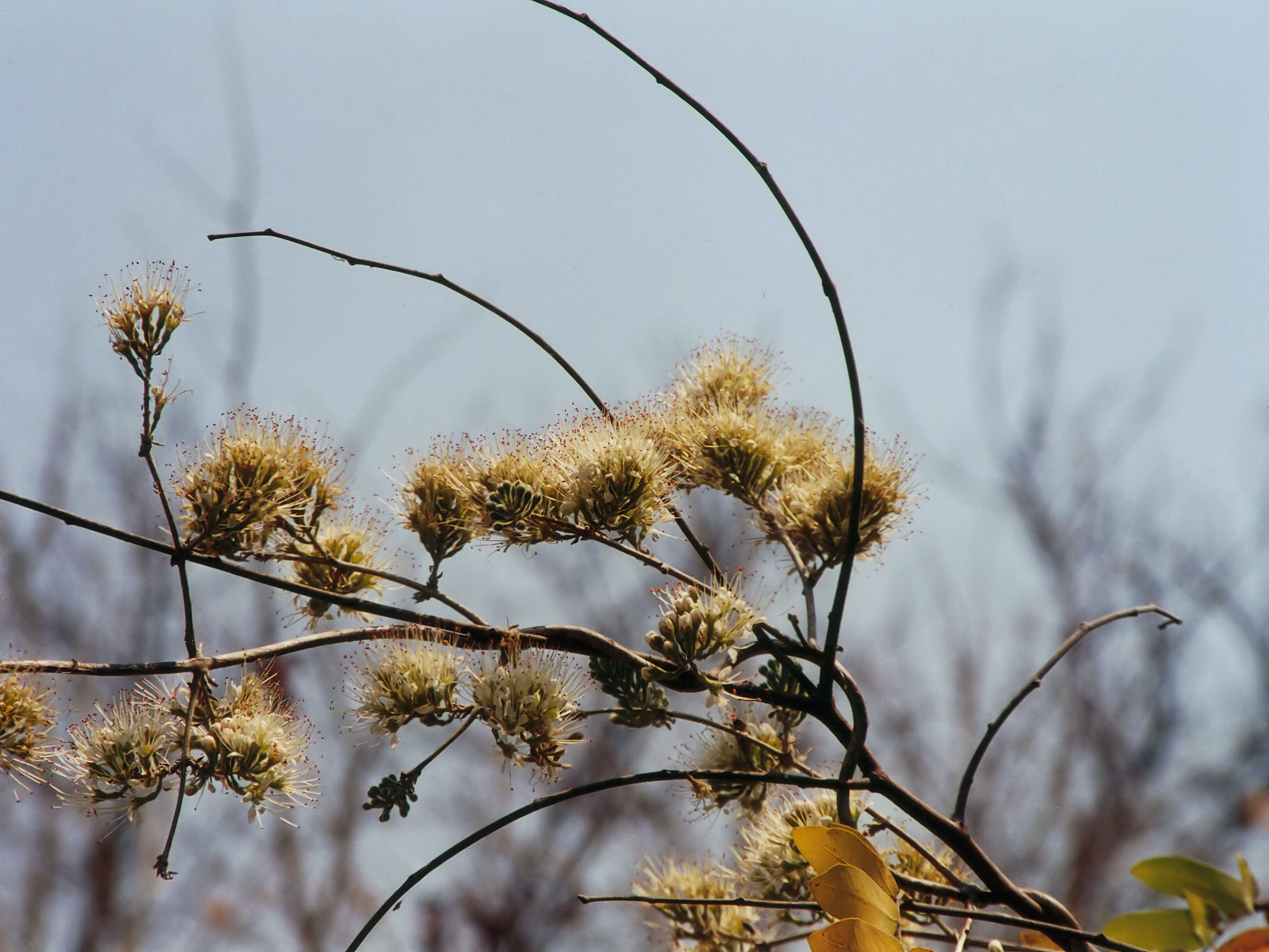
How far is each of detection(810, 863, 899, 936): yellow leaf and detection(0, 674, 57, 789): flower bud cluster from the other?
0.91m

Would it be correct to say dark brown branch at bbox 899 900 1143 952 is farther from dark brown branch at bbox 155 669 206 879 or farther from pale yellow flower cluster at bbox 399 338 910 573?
dark brown branch at bbox 155 669 206 879

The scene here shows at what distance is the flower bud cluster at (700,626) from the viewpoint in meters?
1.18

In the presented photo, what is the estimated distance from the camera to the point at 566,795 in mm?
1004

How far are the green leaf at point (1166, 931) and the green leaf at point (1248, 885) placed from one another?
0.23 ft

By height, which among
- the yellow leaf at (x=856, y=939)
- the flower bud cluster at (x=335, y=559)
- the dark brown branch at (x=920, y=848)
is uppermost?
the flower bud cluster at (x=335, y=559)

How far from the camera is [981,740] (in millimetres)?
1196

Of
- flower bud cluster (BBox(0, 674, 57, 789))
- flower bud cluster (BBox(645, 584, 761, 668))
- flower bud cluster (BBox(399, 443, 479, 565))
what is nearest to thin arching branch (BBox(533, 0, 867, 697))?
flower bud cluster (BBox(645, 584, 761, 668))

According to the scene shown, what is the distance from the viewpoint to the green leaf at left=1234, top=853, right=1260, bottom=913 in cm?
94

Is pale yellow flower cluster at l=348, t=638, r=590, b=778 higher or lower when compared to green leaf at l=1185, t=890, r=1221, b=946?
higher

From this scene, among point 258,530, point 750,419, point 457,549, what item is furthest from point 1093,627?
point 258,530

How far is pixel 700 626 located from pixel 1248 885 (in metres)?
0.60

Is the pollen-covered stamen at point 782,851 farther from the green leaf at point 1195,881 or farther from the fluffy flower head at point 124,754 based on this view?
the fluffy flower head at point 124,754

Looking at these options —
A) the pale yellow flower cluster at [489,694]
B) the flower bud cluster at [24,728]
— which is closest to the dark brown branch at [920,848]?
the pale yellow flower cluster at [489,694]

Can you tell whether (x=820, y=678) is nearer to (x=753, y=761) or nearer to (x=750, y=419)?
(x=753, y=761)
